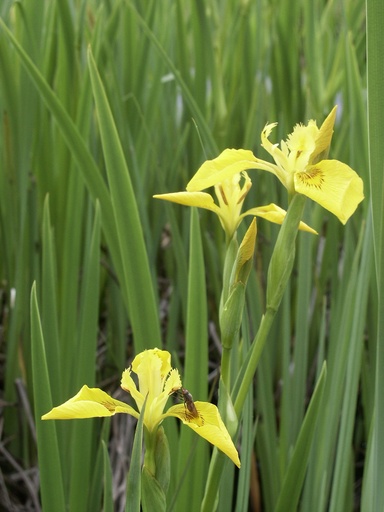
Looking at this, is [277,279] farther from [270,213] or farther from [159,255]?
[159,255]

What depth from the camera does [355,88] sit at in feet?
3.23

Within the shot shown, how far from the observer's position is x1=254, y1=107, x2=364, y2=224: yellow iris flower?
0.47 m

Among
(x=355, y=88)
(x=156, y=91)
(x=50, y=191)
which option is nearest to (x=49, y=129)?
(x=50, y=191)

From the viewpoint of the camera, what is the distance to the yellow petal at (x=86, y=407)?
0.46 meters

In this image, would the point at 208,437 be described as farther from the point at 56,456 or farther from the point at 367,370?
the point at 367,370

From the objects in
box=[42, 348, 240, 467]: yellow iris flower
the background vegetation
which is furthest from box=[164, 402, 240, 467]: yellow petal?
the background vegetation

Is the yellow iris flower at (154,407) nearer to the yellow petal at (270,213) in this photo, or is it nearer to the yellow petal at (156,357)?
the yellow petal at (156,357)

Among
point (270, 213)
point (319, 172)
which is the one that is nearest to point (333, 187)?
point (319, 172)

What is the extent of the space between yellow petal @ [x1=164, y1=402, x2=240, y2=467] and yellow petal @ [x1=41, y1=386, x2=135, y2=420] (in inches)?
1.7

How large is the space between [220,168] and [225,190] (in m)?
0.10

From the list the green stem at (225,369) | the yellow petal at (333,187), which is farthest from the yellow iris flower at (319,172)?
the green stem at (225,369)

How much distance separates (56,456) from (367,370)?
1.74 feet

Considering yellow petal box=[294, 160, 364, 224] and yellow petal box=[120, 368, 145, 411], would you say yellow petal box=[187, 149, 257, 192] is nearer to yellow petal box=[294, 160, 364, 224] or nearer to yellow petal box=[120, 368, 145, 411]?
yellow petal box=[294, 160, 364, 224]

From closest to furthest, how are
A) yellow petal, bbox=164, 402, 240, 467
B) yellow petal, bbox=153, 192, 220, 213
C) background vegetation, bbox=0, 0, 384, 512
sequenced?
yellow petal, bbox=164, 402, 240, 467, yellow petal, bbox=153, 192, 220, 213, background vegetation, bbox=0, 0, 384, 512
